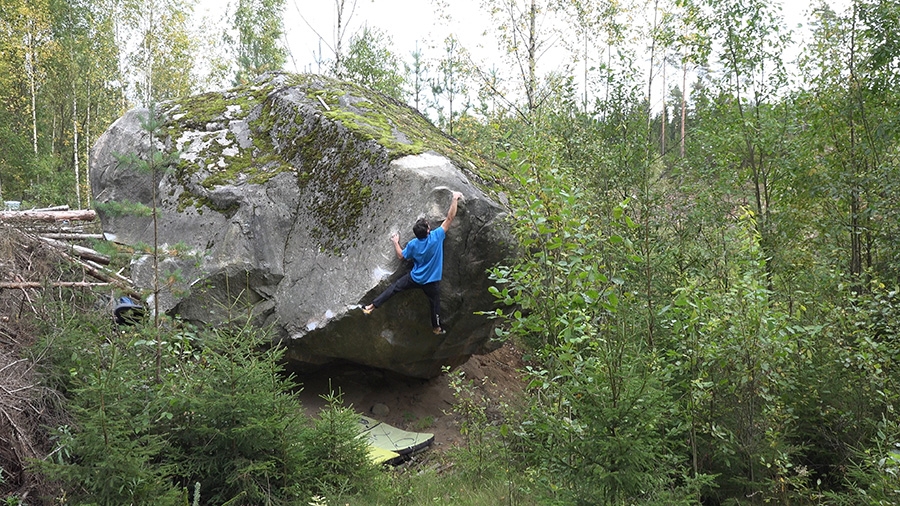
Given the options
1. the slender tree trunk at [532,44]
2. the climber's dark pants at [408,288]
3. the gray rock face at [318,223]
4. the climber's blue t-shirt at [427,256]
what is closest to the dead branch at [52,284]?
the gray rock face at [318,223]

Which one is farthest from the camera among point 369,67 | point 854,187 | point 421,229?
point 369,67

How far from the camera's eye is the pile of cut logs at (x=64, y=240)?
6.85m

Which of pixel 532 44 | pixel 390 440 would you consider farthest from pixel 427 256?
pixel 532 44

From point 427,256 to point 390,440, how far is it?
7.76ft

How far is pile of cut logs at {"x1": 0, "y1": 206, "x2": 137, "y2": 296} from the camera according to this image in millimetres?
6852

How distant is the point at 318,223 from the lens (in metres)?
7.98

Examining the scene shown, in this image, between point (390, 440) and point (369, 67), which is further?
point (369, 67)

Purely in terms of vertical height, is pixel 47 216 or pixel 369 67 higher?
pixel 369 67

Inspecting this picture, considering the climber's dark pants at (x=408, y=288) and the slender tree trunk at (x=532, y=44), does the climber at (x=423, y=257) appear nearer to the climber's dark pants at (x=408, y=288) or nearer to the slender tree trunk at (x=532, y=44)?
the climber's dark pants at (x=408, y=288)

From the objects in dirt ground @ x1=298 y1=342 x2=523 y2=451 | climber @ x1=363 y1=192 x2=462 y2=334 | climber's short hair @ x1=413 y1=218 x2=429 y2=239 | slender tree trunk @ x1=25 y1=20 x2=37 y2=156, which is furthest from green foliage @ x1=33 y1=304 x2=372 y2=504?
slender tree trunk @ x1=25 y1=20 x2=37 y2=156

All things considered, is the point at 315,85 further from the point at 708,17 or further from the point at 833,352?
the point at 833,352

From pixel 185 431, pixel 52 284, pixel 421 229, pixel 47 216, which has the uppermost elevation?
pixel 47 216

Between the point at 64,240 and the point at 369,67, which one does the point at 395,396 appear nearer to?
the point at 64,240

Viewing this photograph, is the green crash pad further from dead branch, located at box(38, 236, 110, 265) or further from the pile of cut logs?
dead branch, located at box(38, 236, 110, 265)
